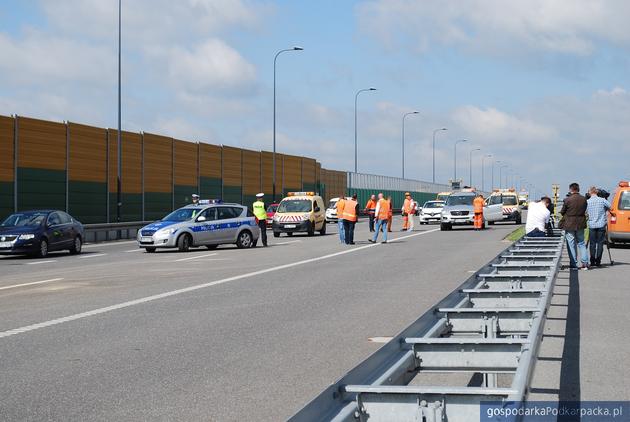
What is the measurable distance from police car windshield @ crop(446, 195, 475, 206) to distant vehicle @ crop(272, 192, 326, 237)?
381 inches

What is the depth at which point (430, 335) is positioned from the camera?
6180 mm

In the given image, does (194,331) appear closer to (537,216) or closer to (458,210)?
(537,216)

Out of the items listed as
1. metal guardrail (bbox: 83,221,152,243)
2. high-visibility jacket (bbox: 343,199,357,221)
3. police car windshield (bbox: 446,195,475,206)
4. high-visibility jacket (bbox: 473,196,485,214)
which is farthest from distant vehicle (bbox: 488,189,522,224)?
high-visibility jacket (bbox: 343,199,357,221)

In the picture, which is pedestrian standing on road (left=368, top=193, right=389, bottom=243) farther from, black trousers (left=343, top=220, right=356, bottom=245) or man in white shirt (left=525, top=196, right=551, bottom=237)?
man in white shirt (left=525, top=196, right=551, bottom=237)

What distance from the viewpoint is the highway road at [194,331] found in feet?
23.4

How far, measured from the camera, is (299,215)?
130ft

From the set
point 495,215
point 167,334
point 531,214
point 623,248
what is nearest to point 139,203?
point 495,215

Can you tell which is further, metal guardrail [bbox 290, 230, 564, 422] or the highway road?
the highway road

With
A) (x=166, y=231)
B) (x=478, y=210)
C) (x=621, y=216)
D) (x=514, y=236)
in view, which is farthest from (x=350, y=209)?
(x=478, y=210)

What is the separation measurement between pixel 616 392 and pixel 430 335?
6.68 ft

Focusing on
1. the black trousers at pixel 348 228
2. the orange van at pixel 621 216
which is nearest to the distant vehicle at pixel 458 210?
the black trousers at pixel 348 228

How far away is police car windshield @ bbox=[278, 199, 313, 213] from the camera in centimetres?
4006

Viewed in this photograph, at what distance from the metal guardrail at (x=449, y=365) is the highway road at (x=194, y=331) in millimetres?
1194

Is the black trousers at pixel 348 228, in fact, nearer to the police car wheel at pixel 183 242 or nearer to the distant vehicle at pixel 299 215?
A: the police car wheel at pixel 183 242
